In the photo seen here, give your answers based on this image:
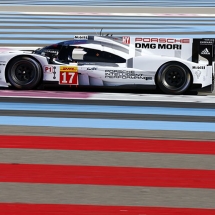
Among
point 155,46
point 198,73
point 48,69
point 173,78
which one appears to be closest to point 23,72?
point 48,69

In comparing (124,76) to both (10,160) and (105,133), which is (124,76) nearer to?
(105,133)

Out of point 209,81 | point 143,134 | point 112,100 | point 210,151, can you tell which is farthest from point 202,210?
point 209,81

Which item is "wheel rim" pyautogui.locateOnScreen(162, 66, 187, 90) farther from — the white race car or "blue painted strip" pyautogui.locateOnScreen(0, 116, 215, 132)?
"blue painted strip" pyautogui.locateOnScreen(0, 116, 215, 132)

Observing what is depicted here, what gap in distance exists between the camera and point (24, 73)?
11602mm

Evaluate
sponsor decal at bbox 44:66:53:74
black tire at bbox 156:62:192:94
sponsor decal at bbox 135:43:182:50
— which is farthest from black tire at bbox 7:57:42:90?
Answer: black tire at bbox 156:62:192:94

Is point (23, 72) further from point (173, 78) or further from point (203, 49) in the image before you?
point (203, 49)

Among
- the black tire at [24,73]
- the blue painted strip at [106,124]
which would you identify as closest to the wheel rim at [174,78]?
the black tire at [24,73]

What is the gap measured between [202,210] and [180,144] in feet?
8.00

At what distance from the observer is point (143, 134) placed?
832 cm

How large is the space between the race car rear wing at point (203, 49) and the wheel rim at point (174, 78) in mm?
428

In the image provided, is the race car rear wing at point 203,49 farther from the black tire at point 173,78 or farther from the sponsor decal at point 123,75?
the sponsor decal at point 123,75

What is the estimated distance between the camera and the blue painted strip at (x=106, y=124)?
8.78m

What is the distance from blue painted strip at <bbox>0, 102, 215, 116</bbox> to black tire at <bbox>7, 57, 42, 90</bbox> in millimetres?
1239

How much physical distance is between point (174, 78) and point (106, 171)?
203 inches
